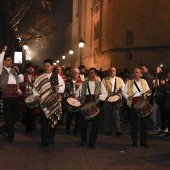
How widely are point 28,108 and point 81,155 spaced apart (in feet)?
11.7

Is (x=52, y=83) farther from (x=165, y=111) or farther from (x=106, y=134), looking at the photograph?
(x=165, y=111)

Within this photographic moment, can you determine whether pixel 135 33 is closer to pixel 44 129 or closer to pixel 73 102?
pixel 73 102

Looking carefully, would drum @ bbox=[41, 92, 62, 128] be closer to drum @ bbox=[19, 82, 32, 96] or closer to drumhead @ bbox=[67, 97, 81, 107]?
drumhead @ bbox=[67, 97, 81, 107]

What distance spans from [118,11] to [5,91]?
32.0 metres

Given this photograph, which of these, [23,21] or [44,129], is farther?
[23,21]

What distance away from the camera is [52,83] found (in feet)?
29.2

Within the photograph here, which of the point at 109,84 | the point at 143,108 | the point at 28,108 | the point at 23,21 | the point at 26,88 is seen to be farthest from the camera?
the point at 23,21

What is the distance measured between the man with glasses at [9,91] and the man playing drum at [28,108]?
60.3 inches

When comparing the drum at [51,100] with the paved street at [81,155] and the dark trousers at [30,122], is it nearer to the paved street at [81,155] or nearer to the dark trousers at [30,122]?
the paved street at [81,155]

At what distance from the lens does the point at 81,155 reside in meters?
7.95

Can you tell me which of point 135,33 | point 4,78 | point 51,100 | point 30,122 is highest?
point 135,33

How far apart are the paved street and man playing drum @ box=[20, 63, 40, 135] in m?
0.72

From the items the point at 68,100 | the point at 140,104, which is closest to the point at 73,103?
the point at 68,100

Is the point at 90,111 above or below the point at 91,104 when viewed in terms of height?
below
